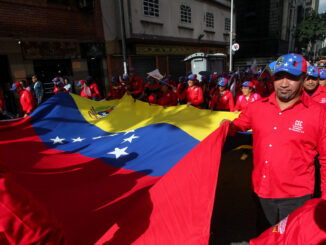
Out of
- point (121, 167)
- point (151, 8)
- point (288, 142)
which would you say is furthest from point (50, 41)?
point (288, 142)

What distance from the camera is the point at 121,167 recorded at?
3.29 m

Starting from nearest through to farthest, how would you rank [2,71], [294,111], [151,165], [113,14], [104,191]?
[294,111], [104,191], [151,165], [2,71], [113,14]

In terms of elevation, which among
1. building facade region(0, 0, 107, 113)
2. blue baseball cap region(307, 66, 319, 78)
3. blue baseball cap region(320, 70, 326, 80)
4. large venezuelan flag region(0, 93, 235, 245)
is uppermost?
building facade region(0, 0, 107, 113)

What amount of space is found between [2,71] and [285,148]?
12.1 metres

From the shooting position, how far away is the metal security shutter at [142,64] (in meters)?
15.8

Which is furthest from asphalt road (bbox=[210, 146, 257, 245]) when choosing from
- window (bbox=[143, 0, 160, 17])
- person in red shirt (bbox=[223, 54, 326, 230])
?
window (bbox=[143, 0, 160, 17])

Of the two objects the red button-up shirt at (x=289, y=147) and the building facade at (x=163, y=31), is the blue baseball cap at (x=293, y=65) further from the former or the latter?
the building facade at (x=163, y=31)

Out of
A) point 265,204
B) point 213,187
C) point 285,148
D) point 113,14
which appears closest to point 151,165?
point 213,187

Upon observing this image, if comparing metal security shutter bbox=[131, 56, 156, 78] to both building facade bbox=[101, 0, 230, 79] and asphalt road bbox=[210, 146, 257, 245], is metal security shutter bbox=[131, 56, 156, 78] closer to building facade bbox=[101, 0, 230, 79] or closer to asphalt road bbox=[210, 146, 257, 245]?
building facade bbox=[101, 0, 230, 79]

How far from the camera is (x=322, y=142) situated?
173cm

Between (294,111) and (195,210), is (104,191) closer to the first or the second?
(195,210)

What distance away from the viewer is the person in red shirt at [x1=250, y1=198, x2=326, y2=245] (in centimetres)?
102

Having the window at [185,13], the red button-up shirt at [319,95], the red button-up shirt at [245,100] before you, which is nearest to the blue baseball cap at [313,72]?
the red button-up shirt at [319,95]

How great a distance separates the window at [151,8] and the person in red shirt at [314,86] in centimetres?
1336
